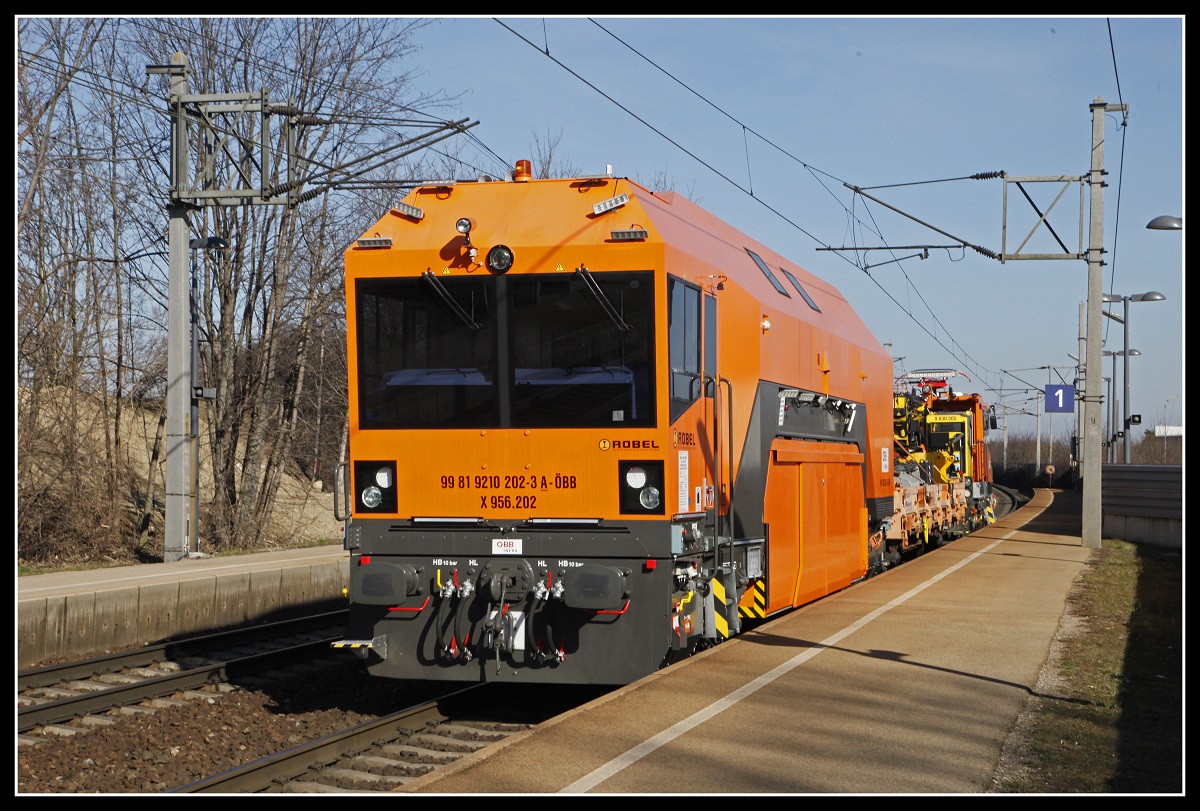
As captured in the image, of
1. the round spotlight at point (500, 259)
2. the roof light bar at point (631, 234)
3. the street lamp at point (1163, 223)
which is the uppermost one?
the street lamp at point (1163, 223)

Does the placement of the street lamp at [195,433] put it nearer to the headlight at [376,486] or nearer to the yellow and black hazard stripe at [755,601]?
the headlight at [376,486]

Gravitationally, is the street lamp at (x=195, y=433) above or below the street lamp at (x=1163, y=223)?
below

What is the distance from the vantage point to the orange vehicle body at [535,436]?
888 centimetres

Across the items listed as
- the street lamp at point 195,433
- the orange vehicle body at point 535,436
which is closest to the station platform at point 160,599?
the street lamp at point 195,433

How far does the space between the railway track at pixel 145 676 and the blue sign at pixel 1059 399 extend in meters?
30.1

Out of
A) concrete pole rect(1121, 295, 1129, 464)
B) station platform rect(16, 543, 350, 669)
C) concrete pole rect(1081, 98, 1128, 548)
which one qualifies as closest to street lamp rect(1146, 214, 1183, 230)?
concrete pole rect(1081, 98, 1128, 548)

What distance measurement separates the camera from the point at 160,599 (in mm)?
14664

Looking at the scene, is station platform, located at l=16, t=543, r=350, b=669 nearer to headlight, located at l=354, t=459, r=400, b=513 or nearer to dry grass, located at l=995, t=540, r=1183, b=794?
headlight, located at l=354, t=459, r=400, b=513

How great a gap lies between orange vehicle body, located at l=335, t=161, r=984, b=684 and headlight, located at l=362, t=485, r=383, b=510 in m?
0.02

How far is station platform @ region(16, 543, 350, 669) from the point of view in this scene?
12.9m

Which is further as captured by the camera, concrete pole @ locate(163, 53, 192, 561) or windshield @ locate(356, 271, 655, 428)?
concrete pole @ locate(163, 53, 192, 561)

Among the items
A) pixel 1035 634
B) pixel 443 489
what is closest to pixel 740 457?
pixel 443 489

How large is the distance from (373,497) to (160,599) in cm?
653
